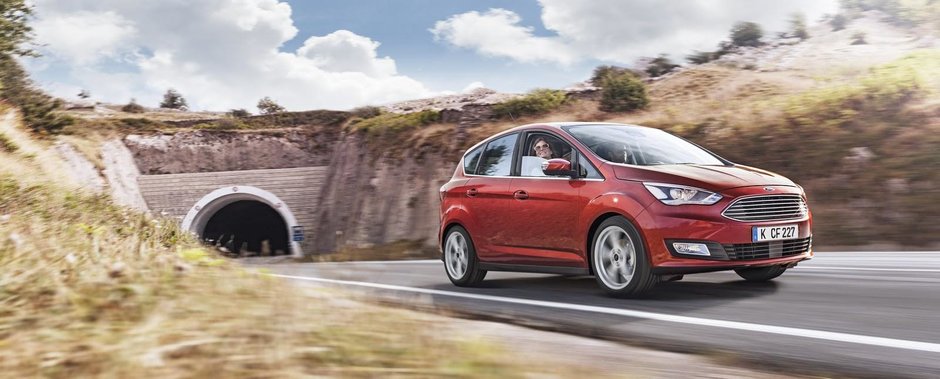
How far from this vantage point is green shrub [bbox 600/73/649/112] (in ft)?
106

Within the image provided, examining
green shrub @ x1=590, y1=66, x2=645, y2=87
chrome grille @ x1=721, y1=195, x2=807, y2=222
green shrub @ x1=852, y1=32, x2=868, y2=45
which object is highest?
green shrub @ x1=852, y1=32, x2=868, y2=45

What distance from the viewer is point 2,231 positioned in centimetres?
636

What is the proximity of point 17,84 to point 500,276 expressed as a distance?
106ft

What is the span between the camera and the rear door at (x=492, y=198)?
28.9ft

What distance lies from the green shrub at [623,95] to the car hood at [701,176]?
2504cm

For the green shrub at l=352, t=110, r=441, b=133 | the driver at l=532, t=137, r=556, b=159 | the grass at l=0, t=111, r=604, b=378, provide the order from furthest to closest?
the green shrub at l=352, t=110, r=441, b=133 → the driver at l=532, t=137, r=556, b=159 → the grass at l=0, t=111, r=604, b=378

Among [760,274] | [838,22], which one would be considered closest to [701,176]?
[760,274]

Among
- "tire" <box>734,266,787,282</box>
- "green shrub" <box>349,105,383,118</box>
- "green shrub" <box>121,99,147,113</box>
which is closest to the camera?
"tire" <box>734,266,787,282</box>

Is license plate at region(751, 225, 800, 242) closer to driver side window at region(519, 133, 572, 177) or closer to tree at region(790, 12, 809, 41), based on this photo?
driver side window at region(519, 133, 572, 177)

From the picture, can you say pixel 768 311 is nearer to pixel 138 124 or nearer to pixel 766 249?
pixel 766 249

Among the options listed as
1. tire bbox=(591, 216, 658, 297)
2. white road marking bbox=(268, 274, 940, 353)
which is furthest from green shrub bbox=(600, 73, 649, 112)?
tire bbox=(591, 216, 658, 297)

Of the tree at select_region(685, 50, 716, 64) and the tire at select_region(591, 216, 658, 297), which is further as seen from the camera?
the tree at select_region(685, 50, 716, 64)

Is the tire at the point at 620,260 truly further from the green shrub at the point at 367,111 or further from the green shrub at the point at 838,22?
the green shrub at the point at 367,111

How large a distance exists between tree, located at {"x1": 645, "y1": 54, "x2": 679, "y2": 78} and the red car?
3433cm
